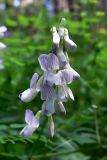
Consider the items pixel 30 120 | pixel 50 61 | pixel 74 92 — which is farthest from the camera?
pixel 74 92

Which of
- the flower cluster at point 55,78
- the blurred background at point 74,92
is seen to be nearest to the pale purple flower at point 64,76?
the flower cluster at point 55,78

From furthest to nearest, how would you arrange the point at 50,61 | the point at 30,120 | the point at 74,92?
the point at 74,92
the point at 30,120
the point at 50,61

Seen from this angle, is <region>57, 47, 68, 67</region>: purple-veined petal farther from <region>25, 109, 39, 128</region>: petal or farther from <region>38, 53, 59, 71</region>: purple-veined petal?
<region>25, 109, 39, 128</region>: petal

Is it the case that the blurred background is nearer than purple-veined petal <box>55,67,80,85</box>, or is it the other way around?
purple-veined petal <box>55,67,80,85</box>

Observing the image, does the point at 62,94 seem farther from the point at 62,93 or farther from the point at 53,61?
the point at 53,61

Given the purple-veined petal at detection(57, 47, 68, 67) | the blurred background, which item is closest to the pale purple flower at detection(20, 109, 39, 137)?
the purple-veined petal at detection(57, 47, 68, 67)

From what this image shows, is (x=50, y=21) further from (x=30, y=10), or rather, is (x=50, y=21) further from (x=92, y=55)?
(x=30, y=10)

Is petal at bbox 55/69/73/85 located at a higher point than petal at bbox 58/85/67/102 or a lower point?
higher

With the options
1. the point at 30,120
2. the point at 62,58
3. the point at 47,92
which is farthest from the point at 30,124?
the point at 62,58
